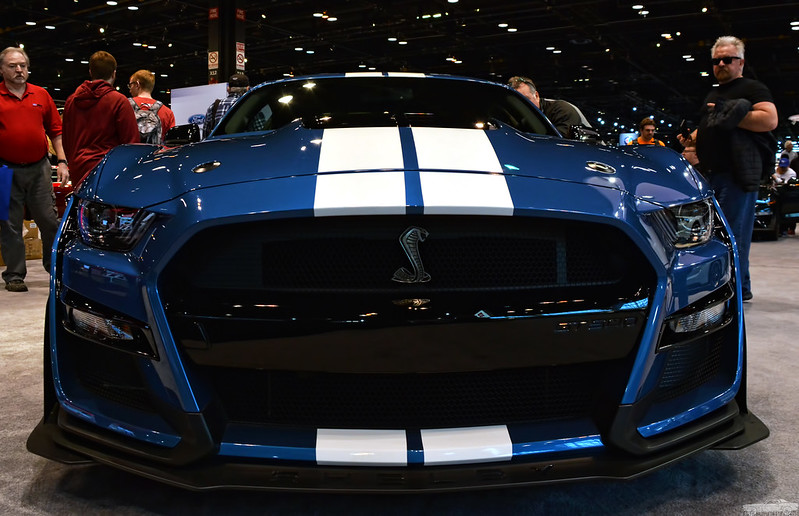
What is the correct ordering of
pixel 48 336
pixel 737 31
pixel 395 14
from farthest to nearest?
pixel 737 31
pixel 395 14
pixel 48 336

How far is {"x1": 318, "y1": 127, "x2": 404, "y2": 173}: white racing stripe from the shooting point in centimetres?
140

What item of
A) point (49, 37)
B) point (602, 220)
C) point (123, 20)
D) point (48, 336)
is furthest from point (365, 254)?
point (49, 37)

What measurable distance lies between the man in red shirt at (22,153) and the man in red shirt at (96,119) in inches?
19.3

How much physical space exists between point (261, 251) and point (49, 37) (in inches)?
718

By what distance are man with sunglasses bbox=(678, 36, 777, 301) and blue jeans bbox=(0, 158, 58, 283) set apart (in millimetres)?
4132

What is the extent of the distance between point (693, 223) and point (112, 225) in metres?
1.21

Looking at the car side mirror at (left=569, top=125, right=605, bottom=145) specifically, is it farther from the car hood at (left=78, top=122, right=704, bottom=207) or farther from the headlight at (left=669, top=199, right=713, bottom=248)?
the headlight at (left=669, top=199, right=713, bottom=248)

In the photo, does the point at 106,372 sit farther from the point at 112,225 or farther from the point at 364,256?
the point at 364,256

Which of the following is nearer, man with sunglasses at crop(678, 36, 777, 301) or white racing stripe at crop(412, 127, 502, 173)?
white racing stripe at crop(412, 127, 502, 173)

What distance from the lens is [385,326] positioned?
1221mm

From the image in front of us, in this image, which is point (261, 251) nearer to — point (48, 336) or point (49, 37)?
point (48, 336)

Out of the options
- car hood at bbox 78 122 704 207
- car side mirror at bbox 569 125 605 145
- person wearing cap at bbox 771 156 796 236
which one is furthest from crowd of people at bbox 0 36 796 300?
person wearing cap at bbox 771 156 796 236

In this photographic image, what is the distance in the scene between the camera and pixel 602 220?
128cm

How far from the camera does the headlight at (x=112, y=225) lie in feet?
4.38
